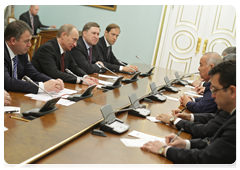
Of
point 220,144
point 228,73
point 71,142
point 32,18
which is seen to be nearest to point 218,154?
point 220,144

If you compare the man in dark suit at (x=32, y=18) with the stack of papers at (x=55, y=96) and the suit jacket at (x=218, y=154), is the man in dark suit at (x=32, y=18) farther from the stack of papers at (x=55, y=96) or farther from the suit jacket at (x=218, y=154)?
the suit jacket at (x=218, y=154)

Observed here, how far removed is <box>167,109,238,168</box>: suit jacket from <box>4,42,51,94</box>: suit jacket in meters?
1.56

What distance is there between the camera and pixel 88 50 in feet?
15.0

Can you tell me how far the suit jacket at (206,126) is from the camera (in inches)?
75.6

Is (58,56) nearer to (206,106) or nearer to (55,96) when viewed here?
(55,96)

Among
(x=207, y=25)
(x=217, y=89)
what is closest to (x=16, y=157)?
(x=217, y=89)

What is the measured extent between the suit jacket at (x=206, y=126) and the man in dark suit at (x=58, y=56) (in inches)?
58.6

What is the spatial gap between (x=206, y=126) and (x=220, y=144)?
1.75ft

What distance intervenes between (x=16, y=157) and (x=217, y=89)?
1184 millimetres

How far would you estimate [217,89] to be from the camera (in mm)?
1680

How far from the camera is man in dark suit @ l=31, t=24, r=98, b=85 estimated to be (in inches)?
134

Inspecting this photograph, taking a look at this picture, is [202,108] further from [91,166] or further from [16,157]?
[16,157]

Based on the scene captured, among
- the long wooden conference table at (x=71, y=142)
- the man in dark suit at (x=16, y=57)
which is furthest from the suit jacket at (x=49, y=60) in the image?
the long wooden conference table at (x=71, y=142)

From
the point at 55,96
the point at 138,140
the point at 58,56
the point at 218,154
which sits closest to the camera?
the point at 218,154
